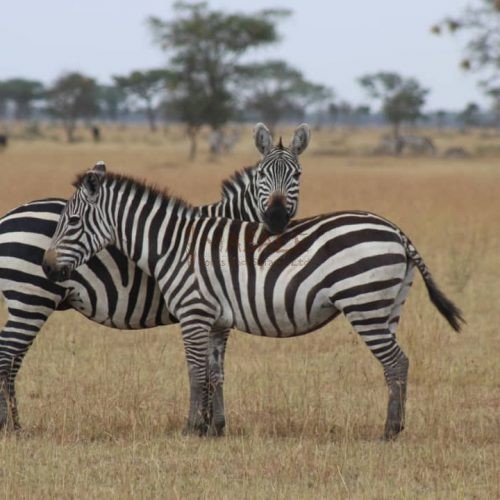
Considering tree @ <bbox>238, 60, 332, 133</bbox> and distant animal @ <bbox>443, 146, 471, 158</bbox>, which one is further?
tree @ <bbox>238, 60, 332, 133</bbox>

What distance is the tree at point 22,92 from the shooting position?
331 feet

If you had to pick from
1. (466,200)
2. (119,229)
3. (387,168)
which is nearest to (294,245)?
(119,229)

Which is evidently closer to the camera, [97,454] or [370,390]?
[97,454]

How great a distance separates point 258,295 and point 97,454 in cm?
143

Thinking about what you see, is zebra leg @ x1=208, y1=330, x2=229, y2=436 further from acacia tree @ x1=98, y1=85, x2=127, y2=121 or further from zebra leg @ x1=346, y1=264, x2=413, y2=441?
acacia tree @ x1=98, y1=85, x2=127, y2=121

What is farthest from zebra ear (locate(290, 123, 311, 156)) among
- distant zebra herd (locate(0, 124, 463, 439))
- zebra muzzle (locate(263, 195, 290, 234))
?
zebra muzzle (locate(263, 195, 290, 234))

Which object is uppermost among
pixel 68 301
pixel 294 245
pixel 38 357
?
pixel 294 245

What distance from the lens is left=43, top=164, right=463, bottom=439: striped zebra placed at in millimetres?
6516

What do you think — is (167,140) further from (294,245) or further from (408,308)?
(294,245)

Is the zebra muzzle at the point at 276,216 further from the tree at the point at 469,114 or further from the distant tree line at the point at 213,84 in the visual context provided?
the tree at the point at 469,114

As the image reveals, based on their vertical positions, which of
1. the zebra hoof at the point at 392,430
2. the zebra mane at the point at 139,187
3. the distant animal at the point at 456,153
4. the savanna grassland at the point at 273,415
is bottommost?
the savanna grassland at the point at 273,415

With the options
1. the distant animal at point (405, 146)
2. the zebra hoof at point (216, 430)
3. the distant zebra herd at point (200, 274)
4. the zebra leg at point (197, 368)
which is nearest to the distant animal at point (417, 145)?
the distant animal at point (405, 146)

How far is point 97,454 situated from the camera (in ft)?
21.1

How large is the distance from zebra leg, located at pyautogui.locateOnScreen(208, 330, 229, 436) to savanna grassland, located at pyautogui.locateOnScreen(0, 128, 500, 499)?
0.14 meters
